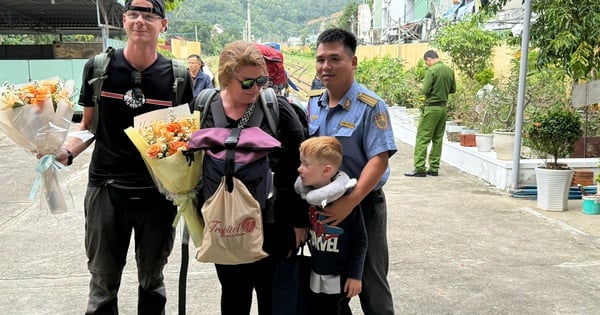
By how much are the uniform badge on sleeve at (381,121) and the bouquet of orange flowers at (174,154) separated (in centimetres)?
80

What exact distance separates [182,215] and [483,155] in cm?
617

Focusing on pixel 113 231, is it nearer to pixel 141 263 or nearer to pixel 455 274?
pixel 141 263

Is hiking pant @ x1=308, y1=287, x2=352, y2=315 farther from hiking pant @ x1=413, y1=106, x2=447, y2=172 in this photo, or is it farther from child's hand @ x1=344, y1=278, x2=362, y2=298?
hiking pant @ x1=413, y1=106, x2=447, y2=172

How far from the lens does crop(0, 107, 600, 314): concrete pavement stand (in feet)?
12.4

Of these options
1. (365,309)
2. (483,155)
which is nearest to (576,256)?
(365,309)

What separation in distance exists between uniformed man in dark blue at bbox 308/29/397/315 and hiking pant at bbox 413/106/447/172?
5564 mm

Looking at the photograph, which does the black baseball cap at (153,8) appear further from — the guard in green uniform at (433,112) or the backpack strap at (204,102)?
the guard in green uniform at (433,112)

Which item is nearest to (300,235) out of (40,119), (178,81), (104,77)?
(178,81)

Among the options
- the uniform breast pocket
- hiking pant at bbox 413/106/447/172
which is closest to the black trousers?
the uniform breast pocket

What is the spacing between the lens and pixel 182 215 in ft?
8.23

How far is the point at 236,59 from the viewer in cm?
232

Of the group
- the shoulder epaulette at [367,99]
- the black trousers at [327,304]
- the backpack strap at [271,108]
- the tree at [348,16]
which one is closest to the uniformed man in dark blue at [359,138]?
the shoulder epaulette at [367,99]

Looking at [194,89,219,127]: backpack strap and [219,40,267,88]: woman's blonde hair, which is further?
[194,89,219,127]: backpack strap

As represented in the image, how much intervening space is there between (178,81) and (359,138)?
0.95 meters
